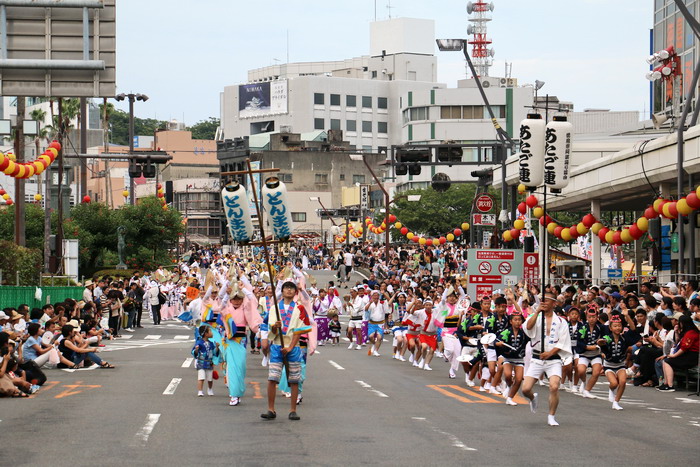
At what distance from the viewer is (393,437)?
13.1 meters

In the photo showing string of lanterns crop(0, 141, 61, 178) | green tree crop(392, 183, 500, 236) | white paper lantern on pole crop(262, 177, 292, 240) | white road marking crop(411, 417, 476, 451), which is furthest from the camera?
green tree crop(392, 183, 500, 236)

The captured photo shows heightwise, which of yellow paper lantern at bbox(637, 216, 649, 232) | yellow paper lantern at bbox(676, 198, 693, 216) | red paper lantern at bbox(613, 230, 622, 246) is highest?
yellow paper lantern at bbox(676, 198, 693, 216)

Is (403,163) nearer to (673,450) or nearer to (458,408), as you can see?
(458,408)

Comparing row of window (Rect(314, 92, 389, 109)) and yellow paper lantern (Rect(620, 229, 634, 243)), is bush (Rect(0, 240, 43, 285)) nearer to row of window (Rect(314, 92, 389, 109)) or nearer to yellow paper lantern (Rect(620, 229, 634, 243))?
yellow paper lantern (Rect(620, 229, 634, 243))

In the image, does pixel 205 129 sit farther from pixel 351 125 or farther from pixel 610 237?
pixel 610 237

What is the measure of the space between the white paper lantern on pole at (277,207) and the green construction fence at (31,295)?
1584cm

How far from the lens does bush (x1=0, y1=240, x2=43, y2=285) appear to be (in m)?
34.4

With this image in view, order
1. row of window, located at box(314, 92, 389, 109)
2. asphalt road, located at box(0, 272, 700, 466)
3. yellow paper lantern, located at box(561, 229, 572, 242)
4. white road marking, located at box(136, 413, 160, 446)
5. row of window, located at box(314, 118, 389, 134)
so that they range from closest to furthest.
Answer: asphalt road, located at box(0, 272, 700, 466) → white road marking, located at box(136, 413, 160, 446) → yellow paper lantern, located at box(561, 229, 572, 242) → row of window, located at box(314, 92, 389, 109) → row of window, located at box(314, 118, 389, 134)

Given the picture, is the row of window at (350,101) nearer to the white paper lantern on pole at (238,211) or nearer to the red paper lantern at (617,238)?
the red paper lantern at (617,238)

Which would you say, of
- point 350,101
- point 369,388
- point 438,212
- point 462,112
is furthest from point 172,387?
point 350,101

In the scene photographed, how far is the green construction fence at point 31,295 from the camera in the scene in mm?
31000

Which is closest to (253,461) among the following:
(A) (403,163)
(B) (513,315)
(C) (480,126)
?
(B) (513,315)

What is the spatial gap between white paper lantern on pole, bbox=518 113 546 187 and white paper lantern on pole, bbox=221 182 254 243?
5.95 meters

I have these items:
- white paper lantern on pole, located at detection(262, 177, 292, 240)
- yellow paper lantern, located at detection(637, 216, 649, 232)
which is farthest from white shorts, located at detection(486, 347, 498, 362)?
yellow paper lantern, located at detection(637, 216, 649, 232)
